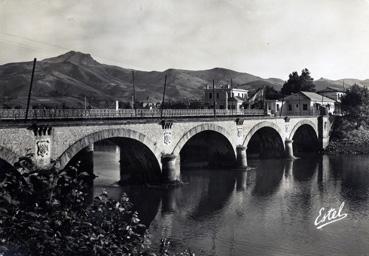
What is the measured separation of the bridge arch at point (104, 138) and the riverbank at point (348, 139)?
3712 cm

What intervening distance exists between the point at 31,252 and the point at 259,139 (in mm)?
50793

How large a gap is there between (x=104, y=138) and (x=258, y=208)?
11.9 meters

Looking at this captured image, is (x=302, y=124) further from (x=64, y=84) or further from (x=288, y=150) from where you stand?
(x=64, y=84)

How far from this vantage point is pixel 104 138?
28.4m

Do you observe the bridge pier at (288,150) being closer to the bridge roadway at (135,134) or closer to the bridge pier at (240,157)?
the bridge roadway at (135,134)

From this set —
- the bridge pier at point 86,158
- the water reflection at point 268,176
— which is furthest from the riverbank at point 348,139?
the bridge pier at point 86,158

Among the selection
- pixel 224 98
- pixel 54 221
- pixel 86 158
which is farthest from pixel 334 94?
pixel 54 221

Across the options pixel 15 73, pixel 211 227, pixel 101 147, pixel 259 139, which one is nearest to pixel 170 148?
pixel 211 227

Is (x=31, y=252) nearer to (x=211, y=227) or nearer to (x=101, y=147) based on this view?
(x=211, y=227)

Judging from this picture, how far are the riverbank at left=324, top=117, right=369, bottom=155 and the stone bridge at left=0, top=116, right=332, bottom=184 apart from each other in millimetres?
2358

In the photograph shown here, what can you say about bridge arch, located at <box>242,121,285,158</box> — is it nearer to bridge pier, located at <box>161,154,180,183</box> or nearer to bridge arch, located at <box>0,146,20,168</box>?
bridge pier, located at <box>161,154,180,183</box>

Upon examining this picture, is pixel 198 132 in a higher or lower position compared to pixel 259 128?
lower

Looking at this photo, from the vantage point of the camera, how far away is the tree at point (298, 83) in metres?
98.5

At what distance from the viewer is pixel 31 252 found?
7.67 metres
